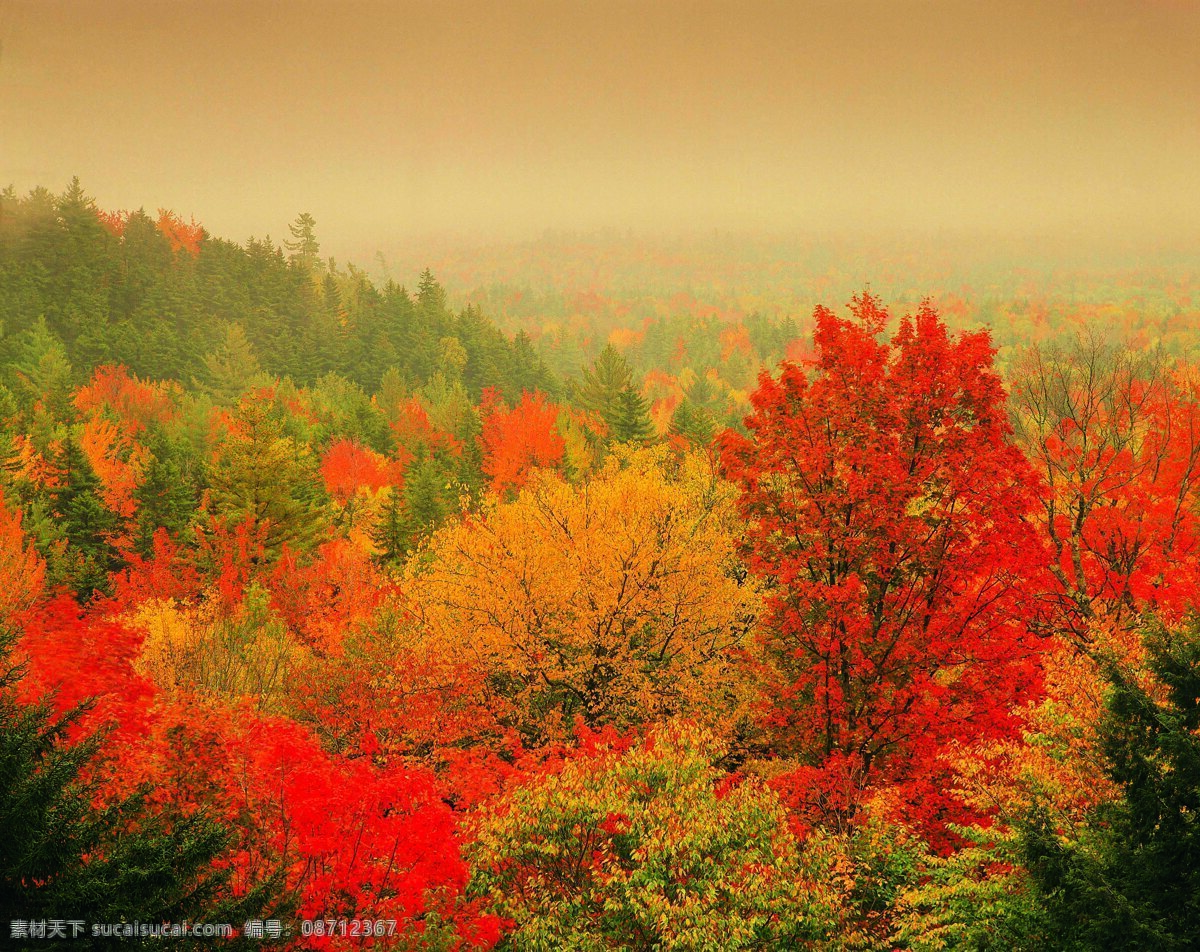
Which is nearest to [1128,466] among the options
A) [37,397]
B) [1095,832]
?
[1095,832]

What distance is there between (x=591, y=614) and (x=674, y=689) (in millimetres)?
3218

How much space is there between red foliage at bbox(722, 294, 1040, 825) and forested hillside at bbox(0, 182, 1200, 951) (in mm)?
97

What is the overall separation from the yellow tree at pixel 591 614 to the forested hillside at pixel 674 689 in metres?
0.12

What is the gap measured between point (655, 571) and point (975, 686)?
9.56 meters

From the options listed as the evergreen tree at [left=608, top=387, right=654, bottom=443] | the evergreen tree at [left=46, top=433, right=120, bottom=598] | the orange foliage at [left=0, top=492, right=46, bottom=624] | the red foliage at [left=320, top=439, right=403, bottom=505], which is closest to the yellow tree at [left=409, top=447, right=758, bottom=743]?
the orange foliage at [left=0, top=492, right=46, bottom=624]

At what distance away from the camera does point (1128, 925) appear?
10.2 m

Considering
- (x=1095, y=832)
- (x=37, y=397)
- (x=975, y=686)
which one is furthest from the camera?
(x=37, y=397)

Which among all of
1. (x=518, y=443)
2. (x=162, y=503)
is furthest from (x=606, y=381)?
(x=162, y=503)

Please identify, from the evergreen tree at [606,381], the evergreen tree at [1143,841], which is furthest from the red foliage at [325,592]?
the evergreen tree at [606,381]

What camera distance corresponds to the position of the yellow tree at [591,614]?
80.8ft

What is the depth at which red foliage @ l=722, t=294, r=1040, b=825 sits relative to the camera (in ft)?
61.7

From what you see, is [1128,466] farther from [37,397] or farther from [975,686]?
[37,397]

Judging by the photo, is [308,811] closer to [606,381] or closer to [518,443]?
[518,443]

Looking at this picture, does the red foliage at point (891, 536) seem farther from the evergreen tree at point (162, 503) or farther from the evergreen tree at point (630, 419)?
the evergreen tree at point (630, 419)
